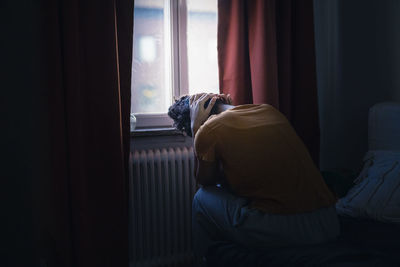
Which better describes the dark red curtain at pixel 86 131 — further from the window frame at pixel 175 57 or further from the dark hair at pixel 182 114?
the window frame at pixel 175 57

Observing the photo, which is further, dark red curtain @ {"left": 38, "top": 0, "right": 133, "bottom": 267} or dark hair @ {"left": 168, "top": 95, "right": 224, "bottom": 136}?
dark hair @ {"left": 168, "top": 95, "right": 224, "bottom": 136}

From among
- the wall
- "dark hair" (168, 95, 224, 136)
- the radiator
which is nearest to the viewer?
"dark hair" (168, 95, 224, 136)

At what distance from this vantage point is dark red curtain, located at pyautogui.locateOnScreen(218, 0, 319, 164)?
1905 mm

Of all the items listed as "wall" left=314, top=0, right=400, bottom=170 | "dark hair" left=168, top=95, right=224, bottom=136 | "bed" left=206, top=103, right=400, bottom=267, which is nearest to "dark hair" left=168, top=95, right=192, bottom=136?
"dark hair" left=168, top=95, right=224, bottom=136

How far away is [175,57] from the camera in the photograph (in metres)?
2.06

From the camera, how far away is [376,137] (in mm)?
1743

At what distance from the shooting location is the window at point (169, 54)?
79.8 inches

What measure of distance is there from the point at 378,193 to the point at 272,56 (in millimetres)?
921

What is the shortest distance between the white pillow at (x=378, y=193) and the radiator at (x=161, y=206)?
0.84m

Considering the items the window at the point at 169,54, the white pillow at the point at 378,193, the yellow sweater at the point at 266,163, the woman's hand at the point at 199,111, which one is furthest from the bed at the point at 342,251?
the window at the point at 169,54

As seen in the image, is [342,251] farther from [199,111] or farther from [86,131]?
[86,131]

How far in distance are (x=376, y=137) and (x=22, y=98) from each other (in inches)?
68.7

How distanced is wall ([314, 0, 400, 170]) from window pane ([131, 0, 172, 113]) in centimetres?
105

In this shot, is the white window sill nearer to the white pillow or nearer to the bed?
the bed
